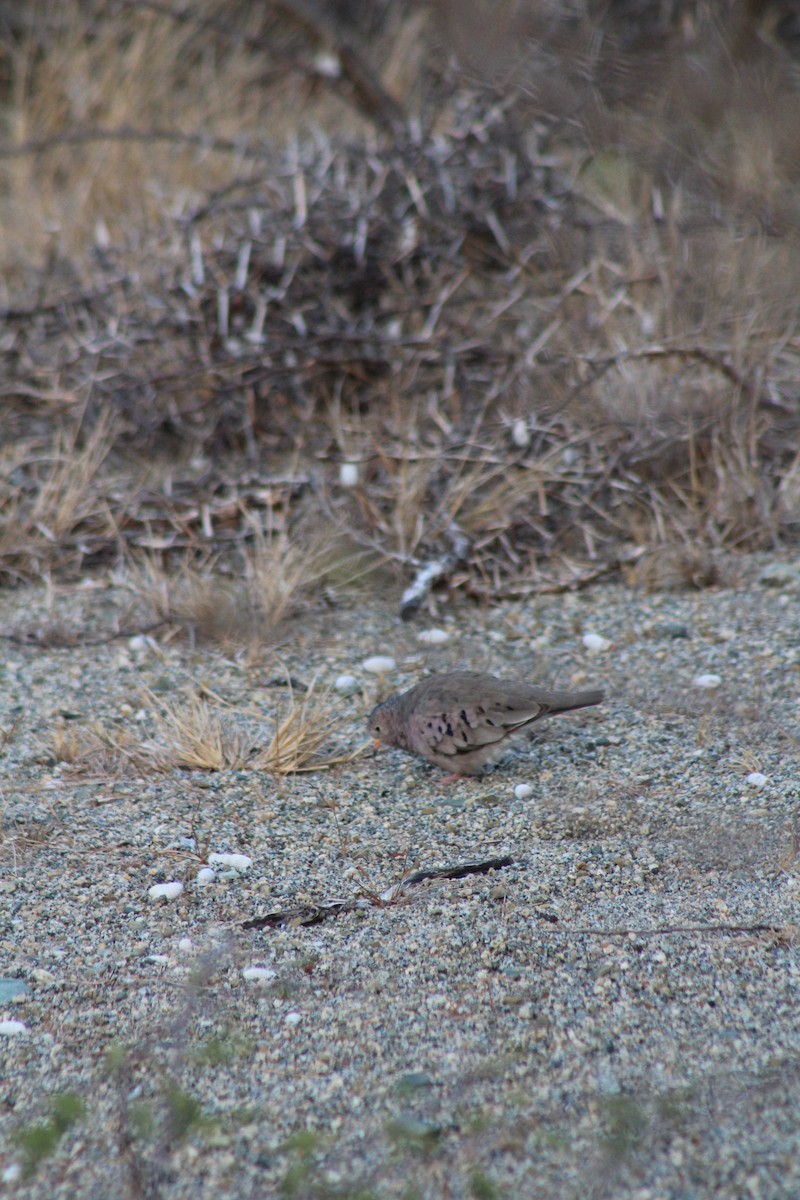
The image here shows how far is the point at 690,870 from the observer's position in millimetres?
3080

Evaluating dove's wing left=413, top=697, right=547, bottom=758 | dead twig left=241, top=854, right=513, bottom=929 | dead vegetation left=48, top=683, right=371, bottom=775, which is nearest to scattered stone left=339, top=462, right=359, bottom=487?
dead vegetation left=48, top=683, right=371, bottom=775

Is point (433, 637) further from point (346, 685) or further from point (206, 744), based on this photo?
point (206, 744)

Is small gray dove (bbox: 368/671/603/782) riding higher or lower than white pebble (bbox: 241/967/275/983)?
lower

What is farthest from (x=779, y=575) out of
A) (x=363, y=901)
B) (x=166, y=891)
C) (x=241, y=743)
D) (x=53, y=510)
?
(x=53, y=510)

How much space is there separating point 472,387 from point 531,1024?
3684 mm

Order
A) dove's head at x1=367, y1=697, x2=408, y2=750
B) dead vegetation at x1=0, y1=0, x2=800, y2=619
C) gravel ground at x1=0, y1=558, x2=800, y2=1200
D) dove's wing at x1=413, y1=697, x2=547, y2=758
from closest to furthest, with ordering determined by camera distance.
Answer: gravel ground at x1=0, y1=558, x2=800, y2=1200 < dove's wing at x1=413, y1=697, x2=547, y2=758 < dove's head at x1=367, y1=697, x2=408, y2=750 < dead vegetation at x1=0, y1=0, x2=800, y2=619

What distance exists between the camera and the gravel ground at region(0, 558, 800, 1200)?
6.97 feet

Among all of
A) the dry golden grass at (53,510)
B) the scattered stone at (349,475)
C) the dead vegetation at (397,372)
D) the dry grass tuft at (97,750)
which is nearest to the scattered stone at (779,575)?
the dead vegetation at (397,372)

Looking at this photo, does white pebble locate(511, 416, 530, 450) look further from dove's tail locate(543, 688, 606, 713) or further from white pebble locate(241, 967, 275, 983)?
white pebble locate(241, 967, 275, 983)

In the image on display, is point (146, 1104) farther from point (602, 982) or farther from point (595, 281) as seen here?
point (595, 281)

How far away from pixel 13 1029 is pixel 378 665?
83.3 inches

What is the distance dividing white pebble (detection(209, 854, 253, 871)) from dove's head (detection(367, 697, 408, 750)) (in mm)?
639

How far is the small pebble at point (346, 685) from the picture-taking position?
14.1 feet

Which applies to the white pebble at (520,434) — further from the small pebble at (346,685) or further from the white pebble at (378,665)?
the small pebble at (346,685)
